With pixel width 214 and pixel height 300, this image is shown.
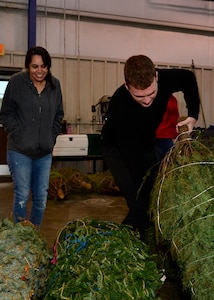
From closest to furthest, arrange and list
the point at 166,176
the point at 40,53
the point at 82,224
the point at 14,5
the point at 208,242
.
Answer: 1. the point at 208,242
2. the point at 166,176
3. the point at 82,224
4. the point at 40,53
5. the point at 14,5

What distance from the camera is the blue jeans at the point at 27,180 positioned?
2793 mm

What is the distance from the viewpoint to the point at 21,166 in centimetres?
A: 279

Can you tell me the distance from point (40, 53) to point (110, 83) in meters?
5.00

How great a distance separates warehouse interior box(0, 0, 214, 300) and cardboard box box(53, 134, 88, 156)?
0.01 m

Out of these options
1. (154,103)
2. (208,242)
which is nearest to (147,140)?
(154,103)

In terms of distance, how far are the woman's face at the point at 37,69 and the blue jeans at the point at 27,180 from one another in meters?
0.51

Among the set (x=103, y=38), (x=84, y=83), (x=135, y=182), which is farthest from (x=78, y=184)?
(x=135, y=182)

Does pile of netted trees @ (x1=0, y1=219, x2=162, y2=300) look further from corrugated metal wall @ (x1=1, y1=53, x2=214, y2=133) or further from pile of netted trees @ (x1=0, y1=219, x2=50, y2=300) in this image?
corrugated metal wall @ (x1=1, y1=53, x2=214, y2=133)

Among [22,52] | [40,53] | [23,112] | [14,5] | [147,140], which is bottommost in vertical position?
[147,140]

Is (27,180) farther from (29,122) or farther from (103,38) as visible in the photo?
(103,38)

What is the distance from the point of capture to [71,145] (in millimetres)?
6102

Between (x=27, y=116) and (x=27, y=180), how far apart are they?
42cm

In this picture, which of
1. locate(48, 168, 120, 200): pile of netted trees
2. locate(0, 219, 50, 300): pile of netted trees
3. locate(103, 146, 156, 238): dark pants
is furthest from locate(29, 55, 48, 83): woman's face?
locate(48, 168, 120, 200): pile of netted trees

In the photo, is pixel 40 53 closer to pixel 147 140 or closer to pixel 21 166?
pixel 21 166
